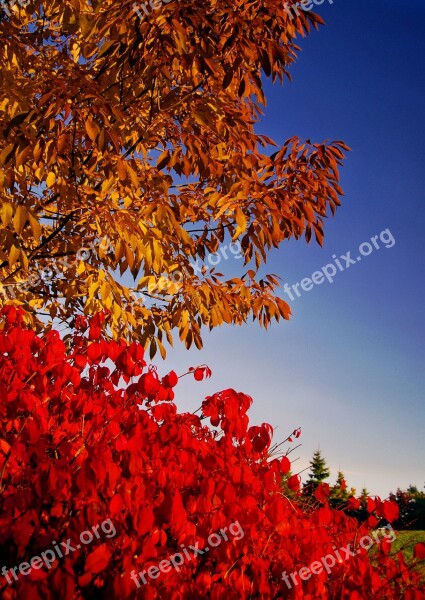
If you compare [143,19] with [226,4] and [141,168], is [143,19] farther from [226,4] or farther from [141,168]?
[141,168]

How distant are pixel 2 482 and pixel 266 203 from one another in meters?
2.81

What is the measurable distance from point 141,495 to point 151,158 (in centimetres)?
426

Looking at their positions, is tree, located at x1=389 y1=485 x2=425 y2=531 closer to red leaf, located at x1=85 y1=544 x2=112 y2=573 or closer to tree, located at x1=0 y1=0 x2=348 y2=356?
tree, located at x1=0 y1=0 x2=348 y2=356

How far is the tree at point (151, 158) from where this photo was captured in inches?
155

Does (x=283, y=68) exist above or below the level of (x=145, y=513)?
above

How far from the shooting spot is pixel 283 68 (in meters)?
5.34

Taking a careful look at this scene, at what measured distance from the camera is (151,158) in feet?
20.4

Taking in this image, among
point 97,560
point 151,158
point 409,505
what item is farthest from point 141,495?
point 409,505

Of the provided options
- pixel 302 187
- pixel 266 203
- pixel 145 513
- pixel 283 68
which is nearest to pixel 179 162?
pixel 266 203

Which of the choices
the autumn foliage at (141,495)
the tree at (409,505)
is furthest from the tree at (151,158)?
the tree at (409,505)

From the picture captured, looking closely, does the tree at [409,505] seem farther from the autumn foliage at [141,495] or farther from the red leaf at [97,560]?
the red leaf at [97,560]

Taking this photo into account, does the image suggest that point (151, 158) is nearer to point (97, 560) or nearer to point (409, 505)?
point (97, 560)

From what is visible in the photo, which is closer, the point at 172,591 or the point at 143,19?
the point at 172,591

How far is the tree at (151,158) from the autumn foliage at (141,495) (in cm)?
Answer: 89
